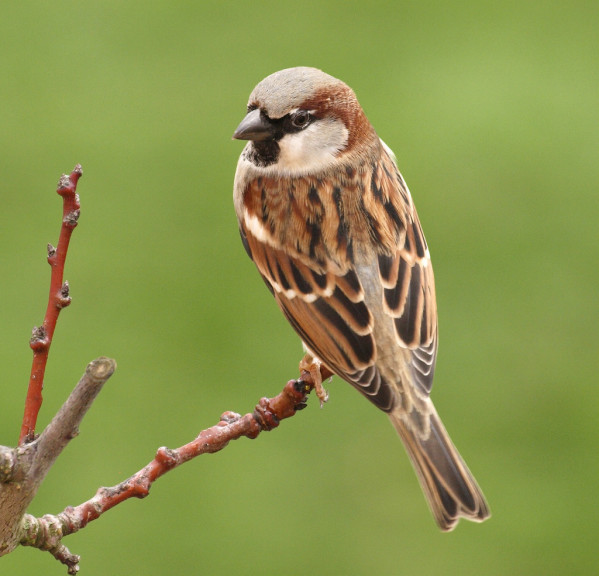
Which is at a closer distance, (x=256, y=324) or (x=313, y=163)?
(x=313, y=163)

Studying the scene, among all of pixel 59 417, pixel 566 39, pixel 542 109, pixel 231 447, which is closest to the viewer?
pixel 59 417

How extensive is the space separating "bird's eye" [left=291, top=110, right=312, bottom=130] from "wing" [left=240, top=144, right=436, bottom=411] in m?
0.22

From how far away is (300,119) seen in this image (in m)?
2.80

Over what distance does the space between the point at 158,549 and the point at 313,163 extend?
2.41m

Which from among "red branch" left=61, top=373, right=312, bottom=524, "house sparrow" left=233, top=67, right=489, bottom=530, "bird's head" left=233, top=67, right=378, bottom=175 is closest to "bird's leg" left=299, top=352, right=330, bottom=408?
"house sparrow" left=233, top=67, right=489, bottom=530

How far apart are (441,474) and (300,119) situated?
0.99 meters

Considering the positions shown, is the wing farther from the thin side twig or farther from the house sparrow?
the thin side twig

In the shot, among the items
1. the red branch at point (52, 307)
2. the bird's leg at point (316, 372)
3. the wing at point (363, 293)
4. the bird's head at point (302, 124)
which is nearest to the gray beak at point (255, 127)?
the bird's head at point (302, 124)

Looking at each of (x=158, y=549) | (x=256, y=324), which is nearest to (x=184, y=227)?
(x=256, y=324)

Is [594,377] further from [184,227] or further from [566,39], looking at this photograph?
[566,39]

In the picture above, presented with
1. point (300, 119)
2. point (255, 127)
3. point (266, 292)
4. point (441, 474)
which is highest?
point (266, 292)

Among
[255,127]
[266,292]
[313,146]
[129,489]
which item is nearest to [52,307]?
[129,489]

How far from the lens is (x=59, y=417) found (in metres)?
1.67

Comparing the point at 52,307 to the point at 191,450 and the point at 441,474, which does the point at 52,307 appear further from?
the point at 441,474
